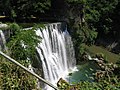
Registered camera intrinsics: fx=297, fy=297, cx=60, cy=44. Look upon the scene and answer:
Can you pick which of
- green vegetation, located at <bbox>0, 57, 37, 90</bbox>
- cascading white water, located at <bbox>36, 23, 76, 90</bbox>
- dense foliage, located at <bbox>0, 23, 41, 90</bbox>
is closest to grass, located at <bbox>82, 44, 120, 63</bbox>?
cascading white water, located at <bbox>36, 23, 76, 90</bbox>

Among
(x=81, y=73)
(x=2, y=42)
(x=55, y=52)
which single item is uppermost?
(x=2, y=42)

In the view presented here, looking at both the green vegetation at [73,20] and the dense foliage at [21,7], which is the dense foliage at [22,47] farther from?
the dense foliage at [21,7]

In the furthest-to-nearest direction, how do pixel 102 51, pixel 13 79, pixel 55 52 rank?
pixel 102 51
pixel 55 52
pixel 13 79

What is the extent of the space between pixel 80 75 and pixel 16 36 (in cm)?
451

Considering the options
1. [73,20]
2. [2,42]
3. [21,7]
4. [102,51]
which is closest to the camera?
[2,42]

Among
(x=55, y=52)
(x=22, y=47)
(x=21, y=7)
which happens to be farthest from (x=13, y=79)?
(x=21, y=7)

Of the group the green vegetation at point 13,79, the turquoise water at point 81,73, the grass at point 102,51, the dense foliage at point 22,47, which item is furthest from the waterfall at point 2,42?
the grass at point 102,51

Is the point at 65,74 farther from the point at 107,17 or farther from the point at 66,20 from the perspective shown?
the point at 107,17

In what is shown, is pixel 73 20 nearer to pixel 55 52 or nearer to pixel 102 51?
pixel 55 52

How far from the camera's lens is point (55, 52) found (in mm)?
14734

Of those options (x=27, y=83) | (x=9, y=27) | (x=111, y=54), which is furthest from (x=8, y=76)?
(x=111, y=54)

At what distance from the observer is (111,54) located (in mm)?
19453

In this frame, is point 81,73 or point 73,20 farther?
point 73,20

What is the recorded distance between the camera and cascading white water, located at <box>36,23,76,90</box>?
1283 centimetres
